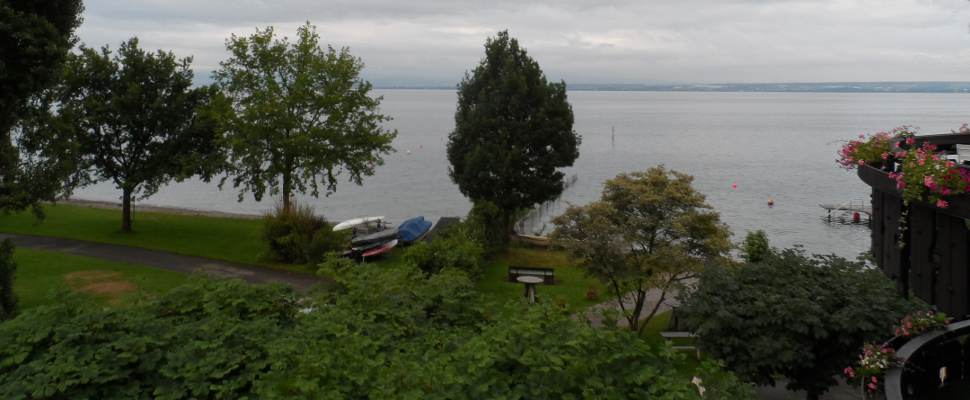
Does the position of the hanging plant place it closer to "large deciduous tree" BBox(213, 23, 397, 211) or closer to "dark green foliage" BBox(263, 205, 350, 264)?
"dark green foliage" BBox(263, 205, 350, 264)

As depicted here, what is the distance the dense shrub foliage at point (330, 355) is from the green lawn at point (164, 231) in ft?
59.5

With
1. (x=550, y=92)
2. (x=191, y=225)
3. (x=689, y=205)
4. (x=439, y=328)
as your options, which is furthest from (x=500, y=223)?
(x=439, y=328)

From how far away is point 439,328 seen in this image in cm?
888

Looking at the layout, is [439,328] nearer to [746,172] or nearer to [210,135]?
[210,135]

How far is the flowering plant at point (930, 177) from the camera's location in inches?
369

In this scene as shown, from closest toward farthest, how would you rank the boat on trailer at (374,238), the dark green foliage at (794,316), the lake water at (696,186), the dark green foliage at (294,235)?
the dark green foliage at (794,316), the dark green foliage at (294,235), the boat on trailer at (374,238), the lake water at (696,186)

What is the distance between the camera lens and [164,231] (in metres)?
31.4

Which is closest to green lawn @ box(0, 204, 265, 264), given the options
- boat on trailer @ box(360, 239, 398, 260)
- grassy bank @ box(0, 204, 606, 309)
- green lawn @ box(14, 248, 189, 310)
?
grassy bank @ box(0, 204, 606, 309)

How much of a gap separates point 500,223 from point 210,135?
1266 cm

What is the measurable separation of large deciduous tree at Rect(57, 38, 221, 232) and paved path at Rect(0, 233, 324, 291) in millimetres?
3023

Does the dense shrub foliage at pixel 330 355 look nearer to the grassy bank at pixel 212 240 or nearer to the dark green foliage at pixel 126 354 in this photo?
the dark green foliage at pixel 126 354

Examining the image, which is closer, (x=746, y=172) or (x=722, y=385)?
(x=722, y=385)

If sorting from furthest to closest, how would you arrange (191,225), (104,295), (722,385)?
(191,225) → (104,295) → (722,385)

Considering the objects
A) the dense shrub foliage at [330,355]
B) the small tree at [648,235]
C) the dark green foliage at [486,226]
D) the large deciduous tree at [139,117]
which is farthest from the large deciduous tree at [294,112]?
the dense shrub foliage at [330,355]
